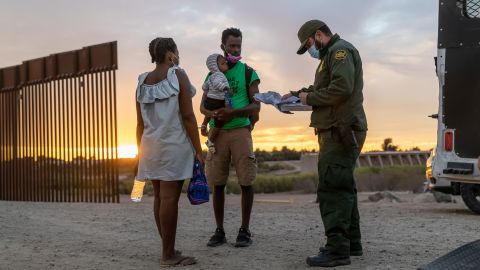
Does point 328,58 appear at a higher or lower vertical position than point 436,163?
higher

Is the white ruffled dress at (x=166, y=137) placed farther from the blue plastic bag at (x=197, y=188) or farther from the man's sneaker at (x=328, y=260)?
the man's sneaker at (x=328, y=260)

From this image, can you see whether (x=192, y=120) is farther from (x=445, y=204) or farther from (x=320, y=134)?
(x=445, y=204)

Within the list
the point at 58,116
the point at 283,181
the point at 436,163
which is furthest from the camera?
the point at 283,181

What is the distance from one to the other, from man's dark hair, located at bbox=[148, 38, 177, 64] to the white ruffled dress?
0.56 feet

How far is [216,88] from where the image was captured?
6688mm

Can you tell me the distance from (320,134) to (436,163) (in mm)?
2916

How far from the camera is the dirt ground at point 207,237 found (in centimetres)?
627

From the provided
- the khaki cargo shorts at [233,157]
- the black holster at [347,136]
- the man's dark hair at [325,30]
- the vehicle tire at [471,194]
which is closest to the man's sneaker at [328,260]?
the black holster at [347,136]

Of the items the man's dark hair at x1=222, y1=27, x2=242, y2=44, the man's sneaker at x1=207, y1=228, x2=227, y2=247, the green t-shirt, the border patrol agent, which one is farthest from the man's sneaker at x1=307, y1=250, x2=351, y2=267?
the man's dark hair at x1=222, y1=27, x2=242, y2=44

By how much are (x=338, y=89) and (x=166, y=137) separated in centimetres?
149

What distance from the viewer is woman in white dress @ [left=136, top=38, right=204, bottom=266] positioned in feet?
19.0

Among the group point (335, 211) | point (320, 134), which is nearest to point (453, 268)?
point (335, 211)

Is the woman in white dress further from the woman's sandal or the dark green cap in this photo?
the dark green cap

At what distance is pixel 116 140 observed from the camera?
49.9 ft
